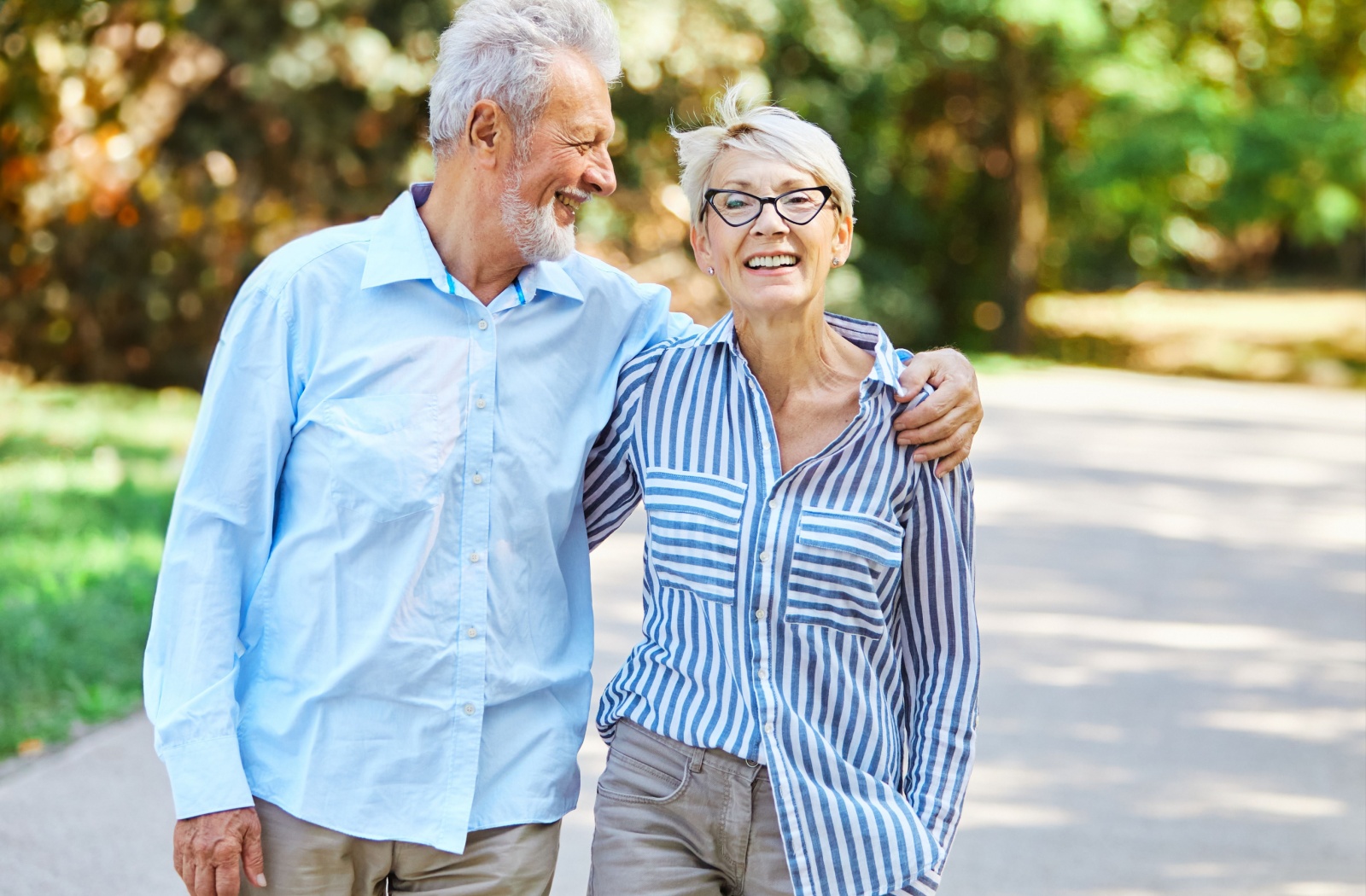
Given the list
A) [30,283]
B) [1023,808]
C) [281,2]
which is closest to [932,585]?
[1023,808]

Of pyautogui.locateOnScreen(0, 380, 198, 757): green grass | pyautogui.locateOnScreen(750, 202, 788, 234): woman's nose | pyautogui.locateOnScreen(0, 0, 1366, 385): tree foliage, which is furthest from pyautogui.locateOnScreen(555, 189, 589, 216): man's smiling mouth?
pyautogui.locateOnScreen(0, 0, 1366, 385): tree foliage

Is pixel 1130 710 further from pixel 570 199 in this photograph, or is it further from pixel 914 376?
pixel 570 199

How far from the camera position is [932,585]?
2.38 meters

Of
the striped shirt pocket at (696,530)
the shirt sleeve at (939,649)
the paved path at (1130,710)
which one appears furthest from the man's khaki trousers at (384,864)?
the shirt sleeve at (939,649)

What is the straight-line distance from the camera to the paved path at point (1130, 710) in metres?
4.21

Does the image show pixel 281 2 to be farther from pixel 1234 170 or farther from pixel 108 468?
pixel 1234 170

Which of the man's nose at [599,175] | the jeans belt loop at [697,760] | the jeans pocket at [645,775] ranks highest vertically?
the man's nose at [599,175]

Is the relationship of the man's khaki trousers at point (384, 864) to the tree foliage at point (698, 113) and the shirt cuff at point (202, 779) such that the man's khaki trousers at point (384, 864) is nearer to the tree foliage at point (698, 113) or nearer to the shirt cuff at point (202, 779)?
the shirt cuff at point (202, 779)

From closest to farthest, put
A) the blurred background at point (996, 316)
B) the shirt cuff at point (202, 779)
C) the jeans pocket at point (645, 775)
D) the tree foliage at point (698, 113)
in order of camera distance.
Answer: the shirt cuff at point (202, 779) < the jeans pocket at point (645, 775) < the blurred background at point (996, 316) < the tree foliage at point (698, 113)

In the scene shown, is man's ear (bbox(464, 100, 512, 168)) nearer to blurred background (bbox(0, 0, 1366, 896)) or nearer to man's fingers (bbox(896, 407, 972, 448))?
man's fingers (bbox(896, 407, 972, 448))

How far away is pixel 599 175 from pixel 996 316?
63.8 feet

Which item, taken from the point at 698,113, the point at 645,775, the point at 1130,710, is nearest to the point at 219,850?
the point at 645,775

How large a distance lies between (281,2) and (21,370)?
415 centimetres

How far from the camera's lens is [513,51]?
2.36m
